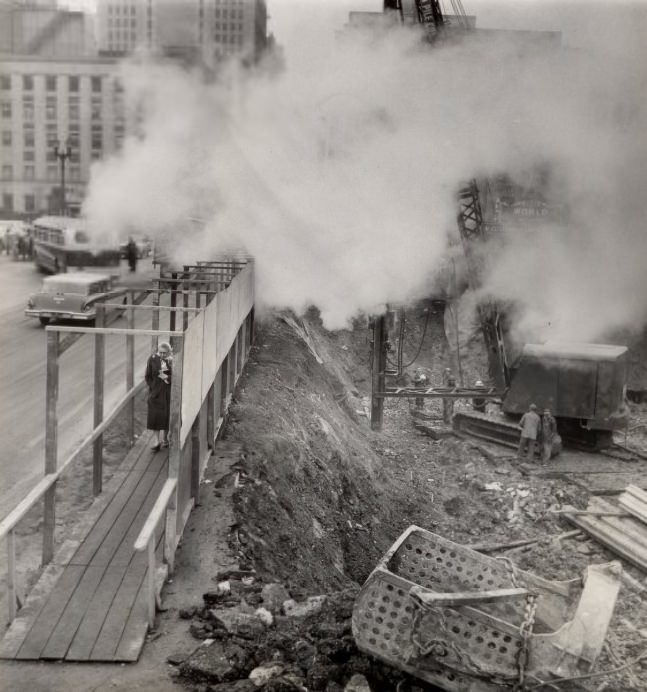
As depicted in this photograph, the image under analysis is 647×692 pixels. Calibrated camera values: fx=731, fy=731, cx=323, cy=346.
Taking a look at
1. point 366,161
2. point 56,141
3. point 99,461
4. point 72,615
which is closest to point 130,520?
point 99,461

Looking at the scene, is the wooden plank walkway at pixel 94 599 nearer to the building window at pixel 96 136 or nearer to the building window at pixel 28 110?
the building window at pixel 96 136

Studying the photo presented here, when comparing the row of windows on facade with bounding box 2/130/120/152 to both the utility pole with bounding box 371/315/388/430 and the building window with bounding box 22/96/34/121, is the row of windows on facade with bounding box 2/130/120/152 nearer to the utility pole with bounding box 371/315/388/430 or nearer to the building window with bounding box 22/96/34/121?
the building window with bounding box 22/96/34/121

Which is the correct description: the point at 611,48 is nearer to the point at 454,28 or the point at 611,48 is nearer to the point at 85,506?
the point at 454,28

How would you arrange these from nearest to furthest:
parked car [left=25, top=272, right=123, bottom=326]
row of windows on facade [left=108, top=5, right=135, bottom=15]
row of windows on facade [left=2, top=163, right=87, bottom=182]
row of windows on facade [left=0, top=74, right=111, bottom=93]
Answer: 1. row of windows on facade [left=108, top=5, right=135, bottom=15]
2. row of windows on facade [left=0, top=74, right=111, bottom=93]
3. row of windows on facade [left=2, top=163, right=87, bottom=182]
4. parked car [left=25, top=272, right=123, bottom=326]

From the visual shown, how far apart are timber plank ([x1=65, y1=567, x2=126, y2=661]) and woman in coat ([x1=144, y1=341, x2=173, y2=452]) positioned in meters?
2.77

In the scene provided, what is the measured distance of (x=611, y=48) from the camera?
20062 mm

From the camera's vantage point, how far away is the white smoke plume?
17.6m

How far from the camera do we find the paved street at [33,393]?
359 inches

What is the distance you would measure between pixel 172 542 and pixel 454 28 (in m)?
18.5

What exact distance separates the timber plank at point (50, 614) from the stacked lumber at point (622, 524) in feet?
23.3

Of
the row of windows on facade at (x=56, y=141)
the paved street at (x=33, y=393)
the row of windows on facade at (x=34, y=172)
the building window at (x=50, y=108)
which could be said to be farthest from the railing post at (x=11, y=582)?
Result: the row of windows on facade at (x=34, y=172)

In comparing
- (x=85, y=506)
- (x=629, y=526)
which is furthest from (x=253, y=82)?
(x=629, y=526)

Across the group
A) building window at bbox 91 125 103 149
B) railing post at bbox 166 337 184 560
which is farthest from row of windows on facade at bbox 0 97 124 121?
railing post at bbox 166 337 184 560

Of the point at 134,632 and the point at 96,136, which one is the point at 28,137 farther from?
the point at 134,632
